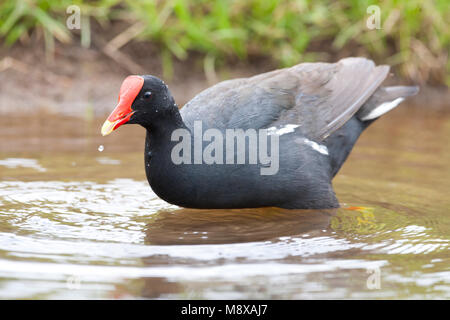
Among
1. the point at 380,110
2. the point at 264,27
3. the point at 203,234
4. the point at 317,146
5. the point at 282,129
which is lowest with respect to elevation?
the point at 203,234

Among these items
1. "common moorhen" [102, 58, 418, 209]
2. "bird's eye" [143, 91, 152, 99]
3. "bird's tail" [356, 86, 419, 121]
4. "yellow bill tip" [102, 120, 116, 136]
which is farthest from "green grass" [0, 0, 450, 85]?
"yellow bill tip" [102, 120, 116, 136]

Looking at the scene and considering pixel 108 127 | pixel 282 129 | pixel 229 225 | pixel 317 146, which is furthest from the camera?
pixel 317 146

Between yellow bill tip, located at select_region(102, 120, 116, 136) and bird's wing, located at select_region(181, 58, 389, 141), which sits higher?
bird's wing, located at select_region(181, 58, 389, 141)

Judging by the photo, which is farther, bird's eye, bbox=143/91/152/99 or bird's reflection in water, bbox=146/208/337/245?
bird's eye, bbox=143/91/152/99

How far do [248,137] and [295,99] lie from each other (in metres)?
0.64

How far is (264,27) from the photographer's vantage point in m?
7.68

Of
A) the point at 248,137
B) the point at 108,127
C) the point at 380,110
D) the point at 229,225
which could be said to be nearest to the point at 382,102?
the point at 380,110

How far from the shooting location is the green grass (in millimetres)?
7543

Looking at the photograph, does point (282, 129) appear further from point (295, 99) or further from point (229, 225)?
point (229, 225)

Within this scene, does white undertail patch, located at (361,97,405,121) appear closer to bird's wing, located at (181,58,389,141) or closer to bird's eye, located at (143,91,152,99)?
bird's wing, located at (181,58,389,141)

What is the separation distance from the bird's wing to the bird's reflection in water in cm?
56

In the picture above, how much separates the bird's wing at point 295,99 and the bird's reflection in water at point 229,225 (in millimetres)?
559
